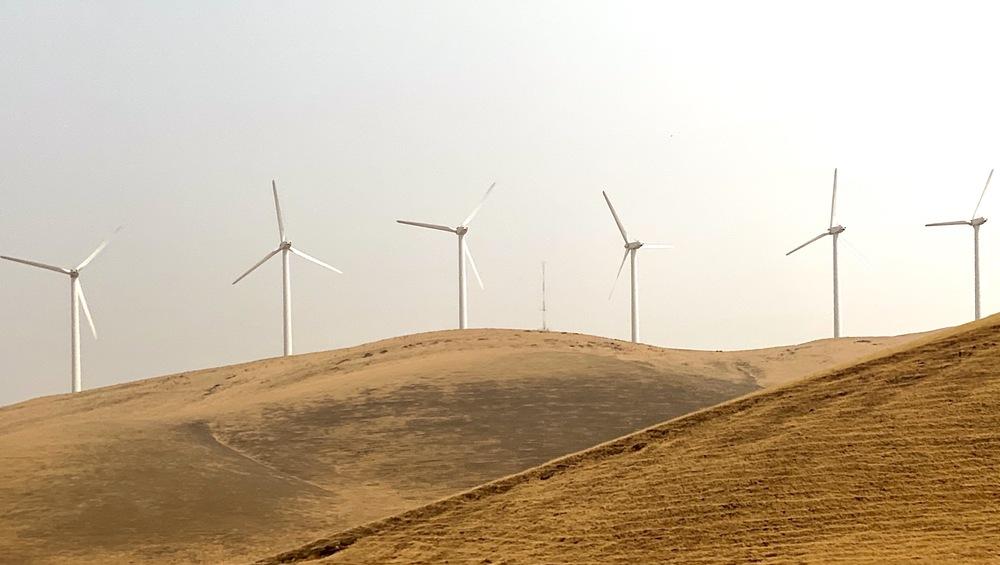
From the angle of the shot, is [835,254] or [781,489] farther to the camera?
[835,254]

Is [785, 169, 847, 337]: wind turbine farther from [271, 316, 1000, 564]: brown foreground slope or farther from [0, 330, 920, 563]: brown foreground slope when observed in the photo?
[271, 316, 1000, 564]: brown foreground slope

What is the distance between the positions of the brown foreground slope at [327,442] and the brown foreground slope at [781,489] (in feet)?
29.5

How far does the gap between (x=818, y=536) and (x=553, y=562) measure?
632 centimetres

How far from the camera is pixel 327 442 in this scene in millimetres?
52969

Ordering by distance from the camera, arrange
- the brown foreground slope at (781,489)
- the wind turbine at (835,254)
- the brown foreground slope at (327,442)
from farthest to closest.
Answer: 1. the wind turbine at (835,254)
2. the brown foreground slope at (327,442)
3. the brown foreground slope at (781,489)

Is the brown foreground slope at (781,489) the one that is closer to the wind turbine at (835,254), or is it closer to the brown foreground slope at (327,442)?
the brown foreground slope at (327,442)

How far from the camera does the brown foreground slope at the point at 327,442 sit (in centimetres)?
4006

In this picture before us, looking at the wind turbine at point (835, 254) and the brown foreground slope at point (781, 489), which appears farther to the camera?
the wind turbine at point (835, 254)

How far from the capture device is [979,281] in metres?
79.9

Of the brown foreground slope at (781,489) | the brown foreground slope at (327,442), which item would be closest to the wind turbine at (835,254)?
the brown foreground slope at (327,442)

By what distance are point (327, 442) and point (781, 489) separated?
27.7 meters

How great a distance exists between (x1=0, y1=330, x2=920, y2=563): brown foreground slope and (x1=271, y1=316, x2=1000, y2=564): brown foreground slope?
354 inches

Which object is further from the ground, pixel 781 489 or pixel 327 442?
pixel 781 489

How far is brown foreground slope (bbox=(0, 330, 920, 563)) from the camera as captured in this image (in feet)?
131
